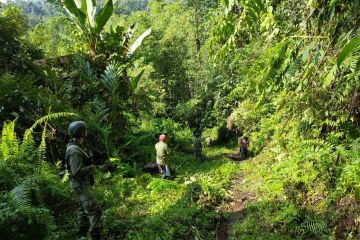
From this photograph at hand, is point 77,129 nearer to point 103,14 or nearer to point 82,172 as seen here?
point 82,172

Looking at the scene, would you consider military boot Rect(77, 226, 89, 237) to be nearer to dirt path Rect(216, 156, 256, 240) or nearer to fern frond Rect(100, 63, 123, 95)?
dirt path Rect(216, 156, 256, 240)

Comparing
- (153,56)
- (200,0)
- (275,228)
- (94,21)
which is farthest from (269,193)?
(200,0)

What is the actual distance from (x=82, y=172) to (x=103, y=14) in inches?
265

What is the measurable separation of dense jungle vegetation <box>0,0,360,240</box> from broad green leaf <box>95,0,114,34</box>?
0.03 metres

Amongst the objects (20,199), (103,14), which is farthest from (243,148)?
(20,199)

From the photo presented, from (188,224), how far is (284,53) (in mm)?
4461

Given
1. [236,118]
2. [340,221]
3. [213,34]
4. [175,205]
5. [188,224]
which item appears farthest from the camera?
[236,118]

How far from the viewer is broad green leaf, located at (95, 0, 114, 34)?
34.5ft

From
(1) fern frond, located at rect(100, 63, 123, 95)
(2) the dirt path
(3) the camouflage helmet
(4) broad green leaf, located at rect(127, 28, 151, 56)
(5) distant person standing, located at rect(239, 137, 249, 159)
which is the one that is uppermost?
(4) broad green leaf, located at rect(127, 28, 151, 56)

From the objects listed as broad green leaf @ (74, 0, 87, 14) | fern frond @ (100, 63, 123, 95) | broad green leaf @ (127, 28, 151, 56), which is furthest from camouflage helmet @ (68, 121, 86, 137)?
broad green leaf @ (127, 28, 151, 56)

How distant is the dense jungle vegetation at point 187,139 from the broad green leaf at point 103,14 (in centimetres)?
3

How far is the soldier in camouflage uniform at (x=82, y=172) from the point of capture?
523 centimetres

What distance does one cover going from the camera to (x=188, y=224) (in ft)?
21.7

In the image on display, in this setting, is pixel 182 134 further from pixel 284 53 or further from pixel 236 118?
pixel 284 53
